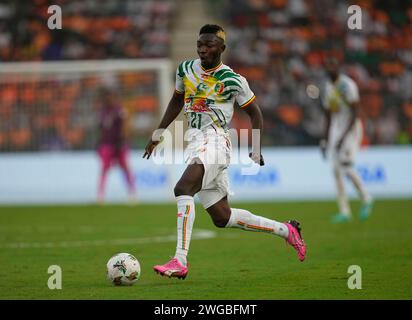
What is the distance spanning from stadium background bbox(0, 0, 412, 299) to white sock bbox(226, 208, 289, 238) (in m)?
0.48

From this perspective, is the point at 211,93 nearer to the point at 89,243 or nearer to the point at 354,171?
the point at 89,243

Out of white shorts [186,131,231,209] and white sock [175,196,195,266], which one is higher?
white shorts [186,131,231,209]

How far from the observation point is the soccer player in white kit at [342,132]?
1581cm

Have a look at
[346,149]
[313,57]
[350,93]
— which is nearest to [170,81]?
[313,57]

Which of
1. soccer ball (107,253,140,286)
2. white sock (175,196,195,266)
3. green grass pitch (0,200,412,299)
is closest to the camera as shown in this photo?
green grass pitch (0,200,412,299)

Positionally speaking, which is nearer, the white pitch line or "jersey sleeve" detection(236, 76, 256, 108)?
"jersey sleeve" detection(236, 76, 256, 108)

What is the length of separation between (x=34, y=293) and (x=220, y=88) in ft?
8.56

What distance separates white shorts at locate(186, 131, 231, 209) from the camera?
8867mm

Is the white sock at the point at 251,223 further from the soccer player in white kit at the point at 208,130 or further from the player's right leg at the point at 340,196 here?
the player's right leg at the point at 340,196

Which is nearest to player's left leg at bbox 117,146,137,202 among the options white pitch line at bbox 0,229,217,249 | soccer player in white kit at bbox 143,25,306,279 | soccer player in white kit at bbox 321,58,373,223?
soccer player in white kit at bbox 321,58,373,223

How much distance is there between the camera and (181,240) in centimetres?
871

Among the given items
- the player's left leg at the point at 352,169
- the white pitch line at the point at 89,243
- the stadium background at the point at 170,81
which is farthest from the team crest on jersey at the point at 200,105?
the stadium background at the point at 170,81

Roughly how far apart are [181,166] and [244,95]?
1297cm

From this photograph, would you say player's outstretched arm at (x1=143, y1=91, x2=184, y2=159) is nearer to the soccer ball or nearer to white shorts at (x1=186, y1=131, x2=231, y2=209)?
white shorts at (x1=186, y1=131, x2=231, y2=209)
